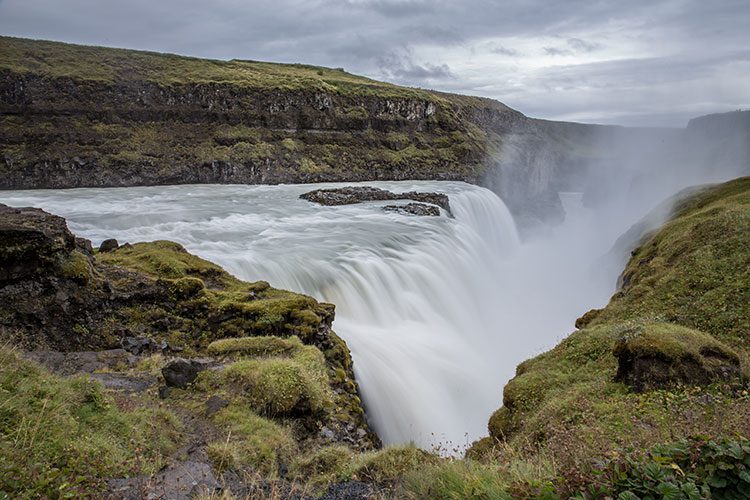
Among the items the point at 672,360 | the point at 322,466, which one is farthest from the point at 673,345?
the point at 322,466

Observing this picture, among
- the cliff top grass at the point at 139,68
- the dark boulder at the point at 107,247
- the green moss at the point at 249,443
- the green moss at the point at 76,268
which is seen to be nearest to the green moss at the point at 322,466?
the green moss at the point at 249,443

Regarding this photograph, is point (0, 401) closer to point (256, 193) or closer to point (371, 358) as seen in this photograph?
point (371, 358)

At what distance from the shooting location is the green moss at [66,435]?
4801 millimetres

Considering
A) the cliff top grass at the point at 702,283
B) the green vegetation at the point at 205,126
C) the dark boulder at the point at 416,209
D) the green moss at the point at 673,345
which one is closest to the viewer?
the green moss at the point at 673,345

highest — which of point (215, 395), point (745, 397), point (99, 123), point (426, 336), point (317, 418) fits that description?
point (99, 123)

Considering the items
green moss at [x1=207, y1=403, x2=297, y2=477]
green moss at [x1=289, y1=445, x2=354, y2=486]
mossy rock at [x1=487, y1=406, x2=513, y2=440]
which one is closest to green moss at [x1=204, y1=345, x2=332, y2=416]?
green moss at [x1=207, y1=403, x2=297, y2=477]

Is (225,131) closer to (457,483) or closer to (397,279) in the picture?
(397,279)

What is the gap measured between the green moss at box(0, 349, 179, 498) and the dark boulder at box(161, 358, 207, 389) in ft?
4.26

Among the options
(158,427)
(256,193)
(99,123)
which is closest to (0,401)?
(158,427)

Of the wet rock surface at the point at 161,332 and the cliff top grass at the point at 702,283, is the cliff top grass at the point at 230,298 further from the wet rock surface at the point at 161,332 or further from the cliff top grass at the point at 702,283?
the cliff top grass at the point at 702,283

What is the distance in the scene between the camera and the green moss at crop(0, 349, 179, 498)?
4801 mm

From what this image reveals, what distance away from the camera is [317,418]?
10094 mm

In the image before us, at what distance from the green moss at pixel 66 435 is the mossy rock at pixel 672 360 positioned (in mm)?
8925

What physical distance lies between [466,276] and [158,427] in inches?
1071
